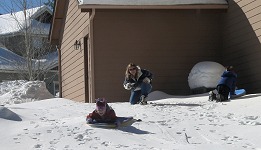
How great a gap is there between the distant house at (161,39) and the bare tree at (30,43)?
14.4 metres

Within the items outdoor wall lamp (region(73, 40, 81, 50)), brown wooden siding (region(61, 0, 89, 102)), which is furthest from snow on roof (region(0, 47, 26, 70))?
outdoor wall lamp (region(73, 40, 81, 50))

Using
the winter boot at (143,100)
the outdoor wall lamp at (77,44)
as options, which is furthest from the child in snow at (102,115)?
the outdoor wall lamp at (77,44)

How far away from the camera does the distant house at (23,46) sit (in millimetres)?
29297

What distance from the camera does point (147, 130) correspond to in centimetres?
673

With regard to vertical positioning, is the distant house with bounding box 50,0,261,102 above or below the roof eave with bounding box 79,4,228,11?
below

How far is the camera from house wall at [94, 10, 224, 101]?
522 inches

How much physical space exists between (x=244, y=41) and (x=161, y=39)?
2.41 metres

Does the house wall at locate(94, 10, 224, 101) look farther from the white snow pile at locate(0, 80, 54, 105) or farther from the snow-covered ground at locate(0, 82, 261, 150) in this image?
the white snow pile at locate(0, 80, 54, 105)

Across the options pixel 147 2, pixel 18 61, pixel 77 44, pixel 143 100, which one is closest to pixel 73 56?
pixel 77 44

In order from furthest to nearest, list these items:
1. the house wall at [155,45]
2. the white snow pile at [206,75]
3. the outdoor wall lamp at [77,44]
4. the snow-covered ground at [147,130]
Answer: the outdoor wall lamp at [77,44]
the house wall at [155,45]
the white snow pile at [206,75]
the snow-covered ground at [147,130]

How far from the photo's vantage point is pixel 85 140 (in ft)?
19.5

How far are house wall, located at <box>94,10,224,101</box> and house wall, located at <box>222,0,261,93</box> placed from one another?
0.56 m

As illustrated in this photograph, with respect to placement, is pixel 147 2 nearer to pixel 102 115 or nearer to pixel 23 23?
pixel 102 115

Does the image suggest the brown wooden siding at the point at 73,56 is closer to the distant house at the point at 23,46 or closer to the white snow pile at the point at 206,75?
the white snow pile at the point at 206,75
